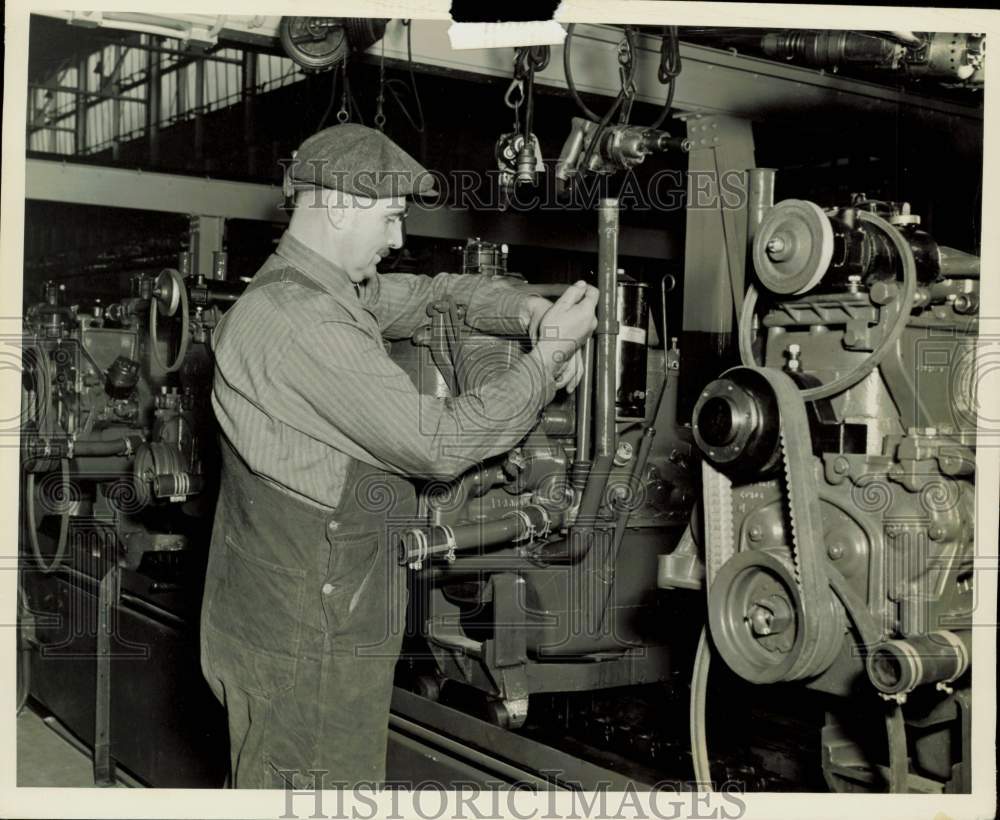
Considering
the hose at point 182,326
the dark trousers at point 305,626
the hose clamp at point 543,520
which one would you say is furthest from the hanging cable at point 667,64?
the hose at point 182,326

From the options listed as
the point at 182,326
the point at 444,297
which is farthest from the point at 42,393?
the point at 444,297

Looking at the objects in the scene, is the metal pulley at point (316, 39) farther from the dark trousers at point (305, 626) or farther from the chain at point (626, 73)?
the dark trousers at point (305, 626)

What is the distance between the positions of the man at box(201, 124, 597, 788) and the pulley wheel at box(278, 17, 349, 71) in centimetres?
91

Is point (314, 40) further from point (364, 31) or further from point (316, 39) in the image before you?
point (364, 31)

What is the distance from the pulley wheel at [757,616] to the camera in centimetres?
199

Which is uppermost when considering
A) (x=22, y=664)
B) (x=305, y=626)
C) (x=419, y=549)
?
(x=419, y=549)

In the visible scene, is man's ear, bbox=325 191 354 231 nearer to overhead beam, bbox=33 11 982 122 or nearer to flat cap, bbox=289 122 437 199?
flat cap, bbox=289 122 437 199

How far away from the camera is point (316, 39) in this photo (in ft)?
10.3

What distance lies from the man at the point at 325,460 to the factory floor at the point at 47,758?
2.38m

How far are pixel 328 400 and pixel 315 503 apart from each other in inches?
8.8

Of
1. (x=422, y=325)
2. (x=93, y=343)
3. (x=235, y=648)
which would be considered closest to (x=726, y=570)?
(x=235, y=648)

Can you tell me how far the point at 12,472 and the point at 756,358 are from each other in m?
1.49

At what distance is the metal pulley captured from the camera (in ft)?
10.2

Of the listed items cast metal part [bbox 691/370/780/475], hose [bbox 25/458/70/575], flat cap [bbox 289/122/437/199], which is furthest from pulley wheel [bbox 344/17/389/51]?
hose [bbox 25/458/70/575]
